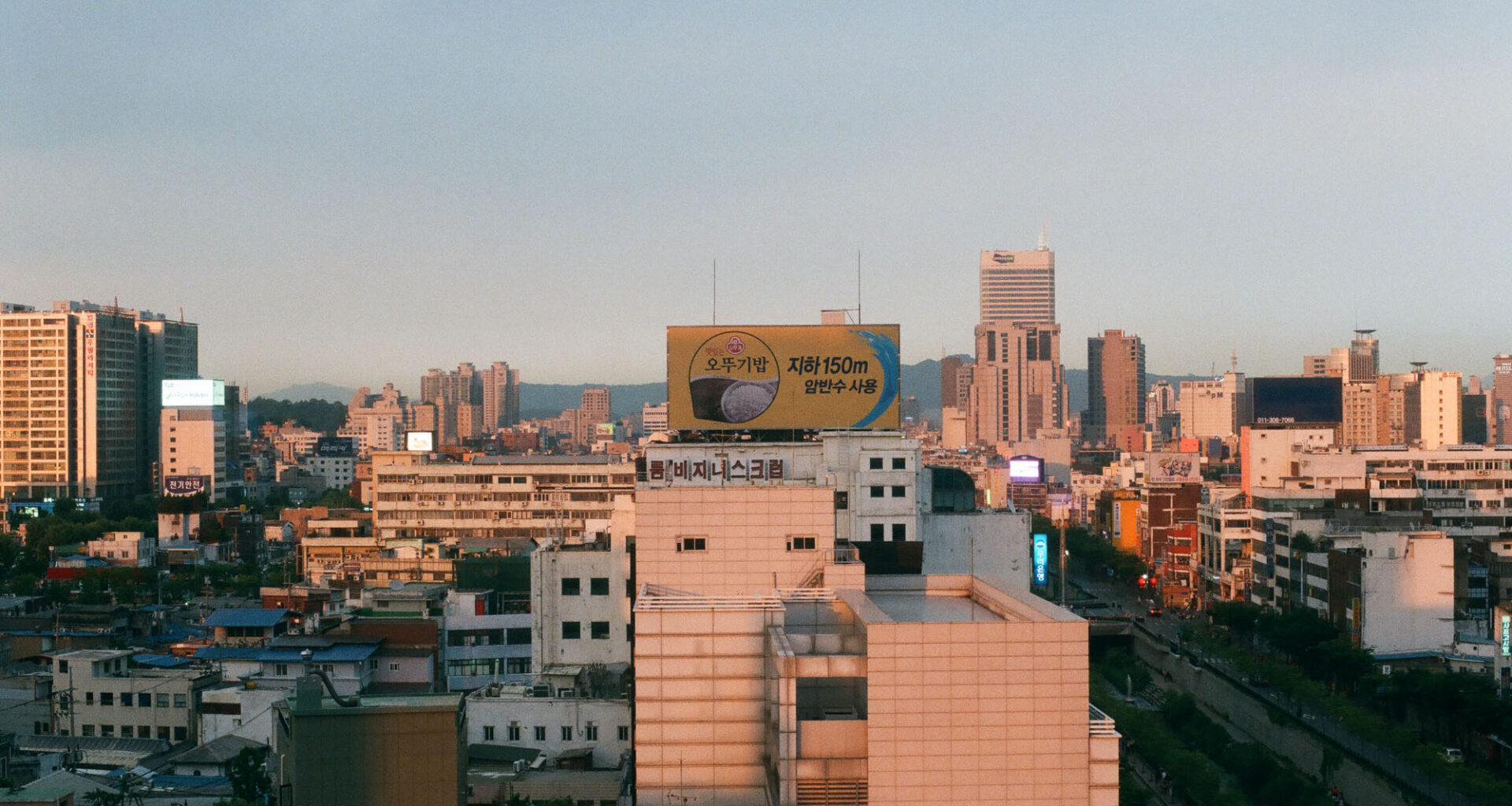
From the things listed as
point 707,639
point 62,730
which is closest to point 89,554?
point 62,730

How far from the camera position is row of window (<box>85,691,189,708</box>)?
45.1 m

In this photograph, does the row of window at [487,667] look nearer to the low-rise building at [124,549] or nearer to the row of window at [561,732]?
the row of window at [561,732]

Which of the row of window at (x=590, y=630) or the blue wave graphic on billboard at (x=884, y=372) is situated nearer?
the row of window at (x=590, y=630)

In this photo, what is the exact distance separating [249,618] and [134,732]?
432 inches

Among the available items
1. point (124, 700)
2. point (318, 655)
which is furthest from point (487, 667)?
point (124, 700)

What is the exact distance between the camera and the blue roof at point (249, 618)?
5578 cm

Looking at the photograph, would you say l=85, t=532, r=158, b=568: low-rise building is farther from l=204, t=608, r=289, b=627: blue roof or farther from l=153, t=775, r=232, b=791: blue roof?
l=153, t=775, r=232, b=791: blue roof

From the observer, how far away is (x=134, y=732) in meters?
45.6

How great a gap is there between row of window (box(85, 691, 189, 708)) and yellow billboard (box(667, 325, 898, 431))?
57.9 feet

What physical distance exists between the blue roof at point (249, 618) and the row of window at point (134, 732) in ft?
32.5

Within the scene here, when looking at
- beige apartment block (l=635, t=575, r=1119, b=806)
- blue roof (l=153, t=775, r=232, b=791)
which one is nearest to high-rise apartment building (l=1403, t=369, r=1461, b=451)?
blue roof (l=153, t=775, r=232, b=791)

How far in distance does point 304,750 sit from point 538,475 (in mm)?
67402

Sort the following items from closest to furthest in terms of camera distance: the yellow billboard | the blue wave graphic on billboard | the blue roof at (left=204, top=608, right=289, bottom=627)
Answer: the blue wave graphic on billboard → the yellow billboard → the blue roof at (left=204, top=608, right=289, bottom=627)

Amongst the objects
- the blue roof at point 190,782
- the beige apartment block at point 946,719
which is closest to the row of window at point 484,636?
the blue roof at point 190,782
